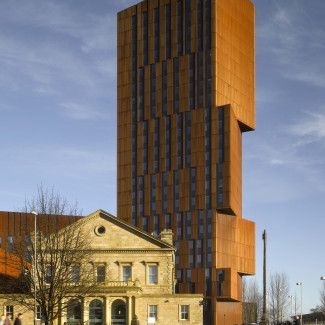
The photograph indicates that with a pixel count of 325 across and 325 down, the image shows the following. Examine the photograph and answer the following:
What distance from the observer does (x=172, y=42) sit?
178000 mm

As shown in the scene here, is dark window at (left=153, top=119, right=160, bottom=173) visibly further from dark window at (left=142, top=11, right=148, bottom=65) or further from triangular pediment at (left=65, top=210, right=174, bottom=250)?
triangular pediment at (left=65, top=210, right=174, bottom=250)

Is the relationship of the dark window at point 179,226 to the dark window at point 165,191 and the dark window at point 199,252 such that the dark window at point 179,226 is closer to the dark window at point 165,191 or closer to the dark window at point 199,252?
the dark window at point 165,191

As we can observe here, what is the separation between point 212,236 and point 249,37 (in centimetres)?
5317

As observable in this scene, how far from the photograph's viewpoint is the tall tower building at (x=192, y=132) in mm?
163375

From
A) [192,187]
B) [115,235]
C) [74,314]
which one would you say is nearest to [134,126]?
[192,187]

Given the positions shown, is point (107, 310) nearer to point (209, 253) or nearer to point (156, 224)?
point (209, 253)

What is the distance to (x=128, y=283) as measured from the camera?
9362 centimetres

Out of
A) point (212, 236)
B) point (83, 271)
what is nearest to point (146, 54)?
point (212, 236)

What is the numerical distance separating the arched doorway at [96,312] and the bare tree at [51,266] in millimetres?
4840

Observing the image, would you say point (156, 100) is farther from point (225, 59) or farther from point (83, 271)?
point (83, 271)

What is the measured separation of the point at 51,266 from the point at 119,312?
18.5 m

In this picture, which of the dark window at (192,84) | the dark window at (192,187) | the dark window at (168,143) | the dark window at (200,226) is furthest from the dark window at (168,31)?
the dark window at (200,226)

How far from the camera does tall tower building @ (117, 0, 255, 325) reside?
16338 centimetres

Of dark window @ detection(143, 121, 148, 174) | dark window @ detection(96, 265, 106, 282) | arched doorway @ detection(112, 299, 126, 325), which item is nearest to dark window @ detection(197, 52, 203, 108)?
dark window @ detection(143, 121, 148, 174)
